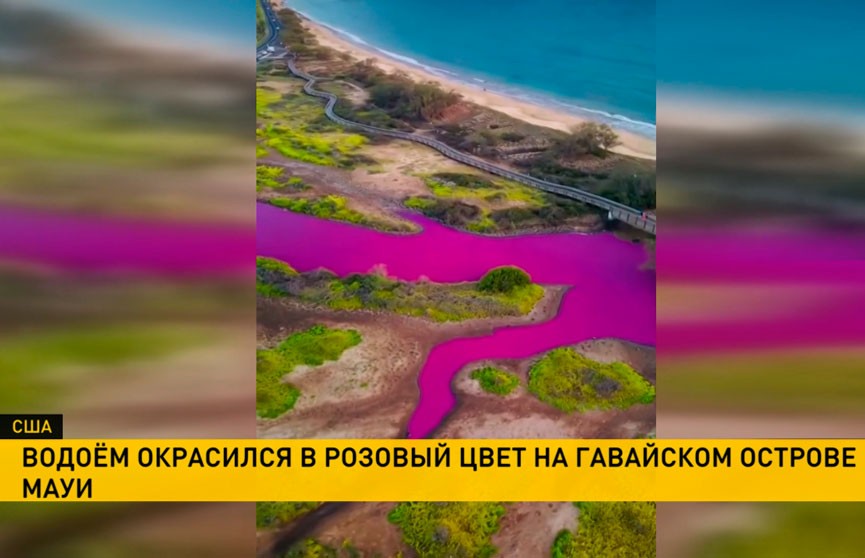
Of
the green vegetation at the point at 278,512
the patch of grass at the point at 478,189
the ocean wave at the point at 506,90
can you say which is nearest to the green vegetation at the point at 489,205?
the patch of grass at the point at 478,189

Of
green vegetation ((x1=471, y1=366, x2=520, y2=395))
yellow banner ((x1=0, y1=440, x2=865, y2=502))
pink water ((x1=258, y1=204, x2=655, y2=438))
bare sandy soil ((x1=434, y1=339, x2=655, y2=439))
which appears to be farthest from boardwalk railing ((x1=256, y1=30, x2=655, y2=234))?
yellow banner ((x1=0, y1=440, x2=865, y2=502))

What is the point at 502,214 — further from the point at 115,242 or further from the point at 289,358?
the point at 115,242

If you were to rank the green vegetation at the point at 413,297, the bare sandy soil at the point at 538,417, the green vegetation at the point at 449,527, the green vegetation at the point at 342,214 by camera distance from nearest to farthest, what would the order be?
the green vegetation at the point at 449,527
the bare sandy soil at the point at 538,417
the green vegetation at the point at 413,297
the green vegetation at the point at 342,214

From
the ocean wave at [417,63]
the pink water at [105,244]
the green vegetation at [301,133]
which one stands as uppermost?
the ocean wave at [417,63]

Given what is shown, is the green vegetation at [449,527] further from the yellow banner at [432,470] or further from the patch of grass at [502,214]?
the patch of grass at [502,214]

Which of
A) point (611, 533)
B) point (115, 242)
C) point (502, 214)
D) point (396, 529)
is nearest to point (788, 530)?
point (611, 533)
